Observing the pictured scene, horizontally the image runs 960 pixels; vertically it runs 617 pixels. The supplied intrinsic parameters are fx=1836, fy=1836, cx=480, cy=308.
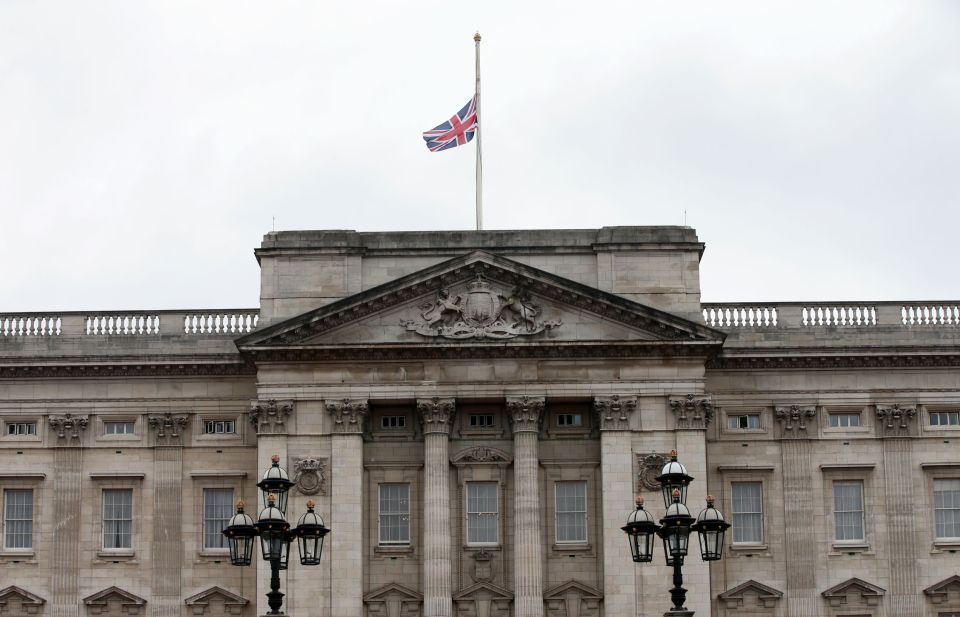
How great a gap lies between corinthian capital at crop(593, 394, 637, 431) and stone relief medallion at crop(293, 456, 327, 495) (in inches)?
346

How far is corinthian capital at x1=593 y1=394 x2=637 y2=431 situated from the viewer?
5753 centimetres

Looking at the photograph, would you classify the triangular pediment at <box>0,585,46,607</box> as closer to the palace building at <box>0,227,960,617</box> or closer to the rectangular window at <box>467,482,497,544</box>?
the palace building at <box>0,227,960,617</box>

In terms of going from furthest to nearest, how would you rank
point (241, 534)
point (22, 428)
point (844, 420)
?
point (22, 428)
point (844, 420)
point (241, 534)

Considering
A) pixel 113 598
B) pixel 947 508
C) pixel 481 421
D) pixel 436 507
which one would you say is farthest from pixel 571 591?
pixel 113 598

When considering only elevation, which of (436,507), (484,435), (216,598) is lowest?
(216,598)

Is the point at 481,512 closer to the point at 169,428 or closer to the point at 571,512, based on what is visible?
the point at 571,512

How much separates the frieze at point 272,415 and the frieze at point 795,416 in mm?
15929

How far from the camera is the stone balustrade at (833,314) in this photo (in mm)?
61000

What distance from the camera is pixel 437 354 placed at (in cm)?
5784

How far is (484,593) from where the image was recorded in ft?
188

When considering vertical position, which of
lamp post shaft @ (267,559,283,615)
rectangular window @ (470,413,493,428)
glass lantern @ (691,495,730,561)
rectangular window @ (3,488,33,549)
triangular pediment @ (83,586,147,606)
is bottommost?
lamp post shaft @ (267,559,283,615)

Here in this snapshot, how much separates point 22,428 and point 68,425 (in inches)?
66.0

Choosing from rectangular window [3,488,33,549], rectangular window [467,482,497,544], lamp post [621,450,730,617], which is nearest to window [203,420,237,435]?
rectangular window [3,488,33,549]

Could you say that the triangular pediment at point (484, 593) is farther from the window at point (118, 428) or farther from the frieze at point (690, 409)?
the window at point (118, 428)
